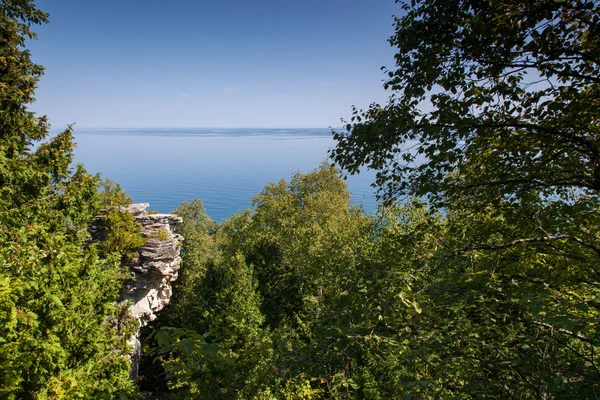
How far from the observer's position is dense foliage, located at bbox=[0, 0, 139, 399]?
20.7 feet

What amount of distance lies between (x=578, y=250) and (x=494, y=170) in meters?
1.82

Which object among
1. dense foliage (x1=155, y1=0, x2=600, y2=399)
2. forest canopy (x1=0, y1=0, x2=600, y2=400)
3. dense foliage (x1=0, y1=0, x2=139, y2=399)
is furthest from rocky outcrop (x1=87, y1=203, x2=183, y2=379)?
dense foliage (x1=155, y1=0, x2=600, y2=399)

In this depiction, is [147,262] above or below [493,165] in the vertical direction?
below

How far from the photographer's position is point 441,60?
446cm

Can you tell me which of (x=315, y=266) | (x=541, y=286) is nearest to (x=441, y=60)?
(x=541, y=286)

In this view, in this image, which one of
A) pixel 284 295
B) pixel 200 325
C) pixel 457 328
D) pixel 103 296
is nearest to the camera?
pixel 457 328

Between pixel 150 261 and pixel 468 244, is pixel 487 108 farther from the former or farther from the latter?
pixel 150 261

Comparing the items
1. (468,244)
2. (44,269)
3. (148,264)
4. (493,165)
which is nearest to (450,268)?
(468,244)

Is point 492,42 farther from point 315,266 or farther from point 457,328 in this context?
point 315,266

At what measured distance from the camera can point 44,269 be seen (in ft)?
22.8

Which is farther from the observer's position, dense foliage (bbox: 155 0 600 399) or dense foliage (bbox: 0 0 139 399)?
dense foliage (bbox: 0 0 139 399)

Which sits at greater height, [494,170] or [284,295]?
[494,170]

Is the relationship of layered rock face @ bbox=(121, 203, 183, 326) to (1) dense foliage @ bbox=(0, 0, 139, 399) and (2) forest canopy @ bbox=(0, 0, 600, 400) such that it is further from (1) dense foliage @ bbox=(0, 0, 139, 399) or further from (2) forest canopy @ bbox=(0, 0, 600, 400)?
(2) forest canopy @ bbox=(0, 0, 600, 400)

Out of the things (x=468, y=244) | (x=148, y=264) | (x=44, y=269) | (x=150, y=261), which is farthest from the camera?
A: (x=150, y=261)
